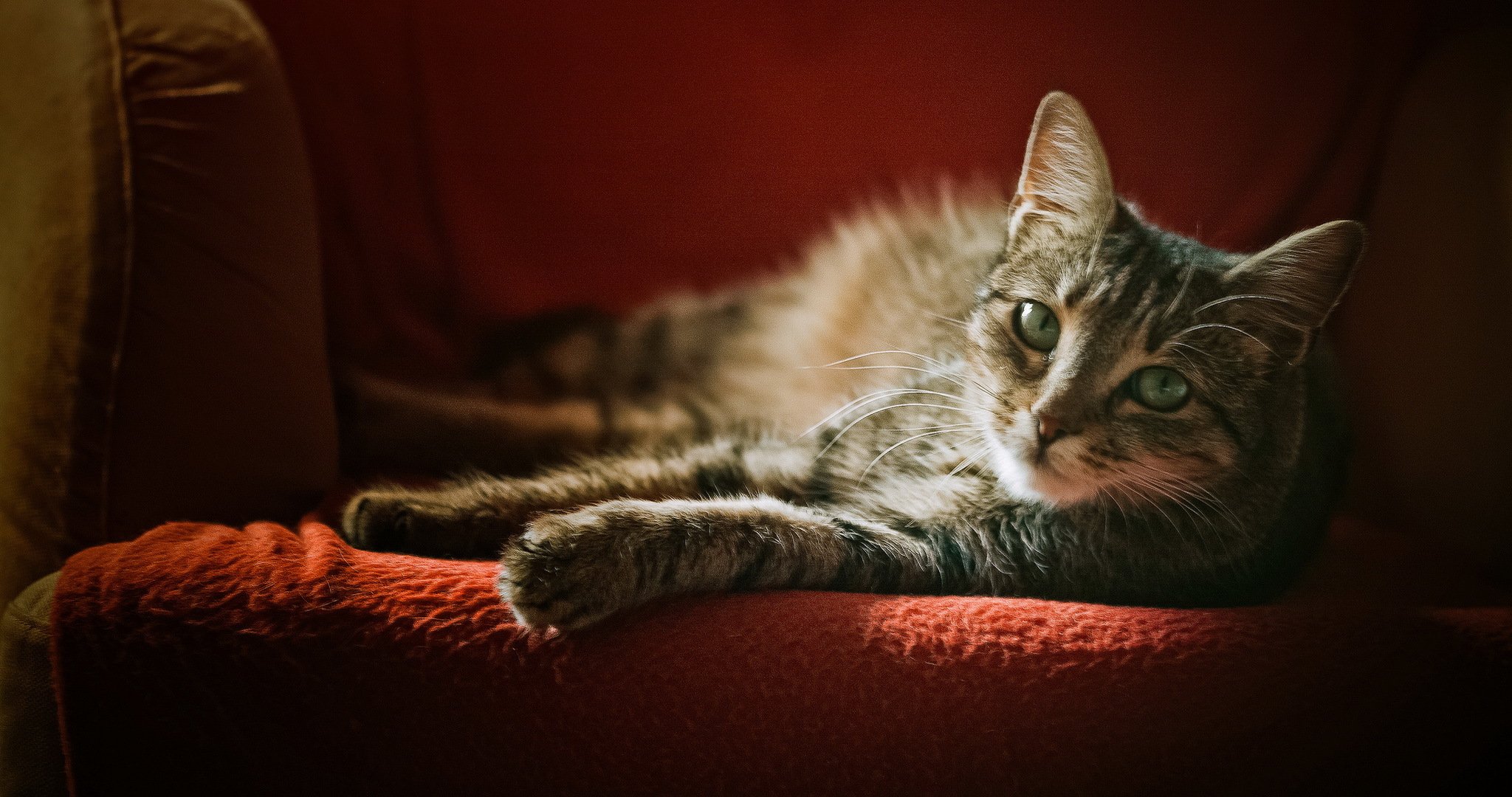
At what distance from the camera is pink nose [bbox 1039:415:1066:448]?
910 mm

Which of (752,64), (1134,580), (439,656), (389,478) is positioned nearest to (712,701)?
(439,656)

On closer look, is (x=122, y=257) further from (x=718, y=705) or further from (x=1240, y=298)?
(x=1240, y=298)

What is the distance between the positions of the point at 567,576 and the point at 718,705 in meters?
0.18

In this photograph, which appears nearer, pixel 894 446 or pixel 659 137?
pixel 894 446

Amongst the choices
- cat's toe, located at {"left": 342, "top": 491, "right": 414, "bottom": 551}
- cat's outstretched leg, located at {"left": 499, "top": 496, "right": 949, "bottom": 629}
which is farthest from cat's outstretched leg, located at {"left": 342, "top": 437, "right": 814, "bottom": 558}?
cat's outstretched leg, located at {"left": 499, "top": 496, "right": 949, "bottom": 629}

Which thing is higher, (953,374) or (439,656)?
(953,374)

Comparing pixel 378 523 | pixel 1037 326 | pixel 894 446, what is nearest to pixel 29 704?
pixel 378 523

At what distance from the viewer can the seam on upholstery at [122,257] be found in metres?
0.98

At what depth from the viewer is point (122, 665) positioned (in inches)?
30.3

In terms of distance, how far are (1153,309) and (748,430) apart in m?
0.66

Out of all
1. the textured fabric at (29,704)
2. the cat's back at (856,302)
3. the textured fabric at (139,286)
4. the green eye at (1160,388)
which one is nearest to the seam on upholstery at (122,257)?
the textured fabric at (139,286)

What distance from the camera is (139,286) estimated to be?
100 centimetres

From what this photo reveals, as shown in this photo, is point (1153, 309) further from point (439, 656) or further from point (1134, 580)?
point (439, 656)

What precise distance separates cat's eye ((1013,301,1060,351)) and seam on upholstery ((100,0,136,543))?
1.08 metres
